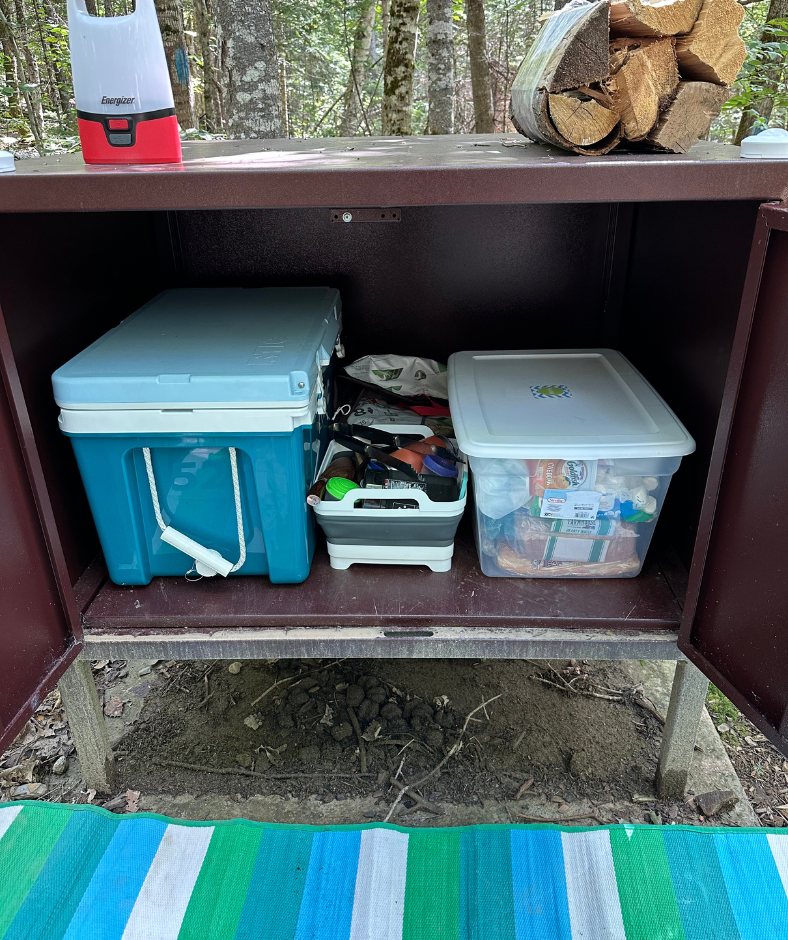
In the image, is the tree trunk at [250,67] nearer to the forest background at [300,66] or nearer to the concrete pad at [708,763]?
the forest background at [300,66]

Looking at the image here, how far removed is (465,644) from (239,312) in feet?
3.42

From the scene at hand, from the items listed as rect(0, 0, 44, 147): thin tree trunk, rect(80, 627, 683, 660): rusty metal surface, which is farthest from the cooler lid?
rect(0, 0, 44, 147): thin tree trunk

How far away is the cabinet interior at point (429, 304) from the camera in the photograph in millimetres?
1507

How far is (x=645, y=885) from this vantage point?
1.50m

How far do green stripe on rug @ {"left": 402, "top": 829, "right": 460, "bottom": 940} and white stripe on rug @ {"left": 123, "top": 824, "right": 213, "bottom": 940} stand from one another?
475 mm

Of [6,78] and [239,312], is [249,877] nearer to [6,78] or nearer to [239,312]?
[239,312]

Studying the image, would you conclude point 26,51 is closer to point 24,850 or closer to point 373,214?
point 373,214

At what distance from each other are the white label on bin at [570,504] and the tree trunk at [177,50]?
12.2 feet

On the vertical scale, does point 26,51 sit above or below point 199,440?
above

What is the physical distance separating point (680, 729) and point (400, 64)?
4.31m

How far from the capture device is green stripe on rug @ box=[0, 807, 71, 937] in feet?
4.86

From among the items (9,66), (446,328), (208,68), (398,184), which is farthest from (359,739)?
(9,66)

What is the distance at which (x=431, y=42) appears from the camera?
4.82 metres

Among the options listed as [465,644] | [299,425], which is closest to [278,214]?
[299,425]
